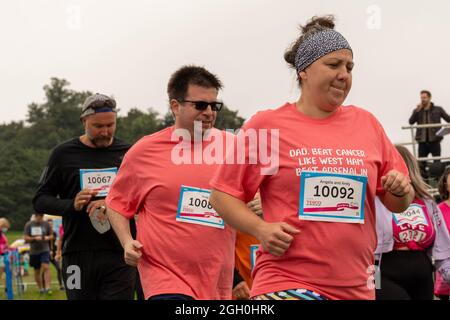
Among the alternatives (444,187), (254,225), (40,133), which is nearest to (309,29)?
(254,225)

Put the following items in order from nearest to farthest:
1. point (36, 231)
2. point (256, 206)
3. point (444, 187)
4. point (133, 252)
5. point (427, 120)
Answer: point (133, 252), point (256, 206), point (444, 187), point (427, 120), point (36, 231)

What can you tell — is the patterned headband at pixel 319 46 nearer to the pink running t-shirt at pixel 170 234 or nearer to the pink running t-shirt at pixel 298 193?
the pink running t-shirt at pixel 298 193

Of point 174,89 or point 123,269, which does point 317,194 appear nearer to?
point 174,89

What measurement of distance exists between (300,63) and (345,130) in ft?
1.27

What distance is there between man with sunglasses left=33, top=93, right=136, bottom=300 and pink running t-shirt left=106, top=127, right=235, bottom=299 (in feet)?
3.27

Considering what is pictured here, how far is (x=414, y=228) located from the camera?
592 centimetres

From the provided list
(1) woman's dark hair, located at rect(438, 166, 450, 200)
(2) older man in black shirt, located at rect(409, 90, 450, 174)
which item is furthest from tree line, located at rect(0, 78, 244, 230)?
(1) woman's dark hair, located at rect(438, 166, 450, 200)

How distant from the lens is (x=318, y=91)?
364cm

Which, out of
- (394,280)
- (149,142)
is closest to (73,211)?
(149,142)

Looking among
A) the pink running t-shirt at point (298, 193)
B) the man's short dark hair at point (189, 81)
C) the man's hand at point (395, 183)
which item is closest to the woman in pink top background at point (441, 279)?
the man's short dark hair at point (189, 81)

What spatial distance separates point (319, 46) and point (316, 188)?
2.16ft

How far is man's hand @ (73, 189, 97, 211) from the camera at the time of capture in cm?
597

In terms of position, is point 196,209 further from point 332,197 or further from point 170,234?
point 332,197

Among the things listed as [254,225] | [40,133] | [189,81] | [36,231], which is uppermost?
[40,133]
